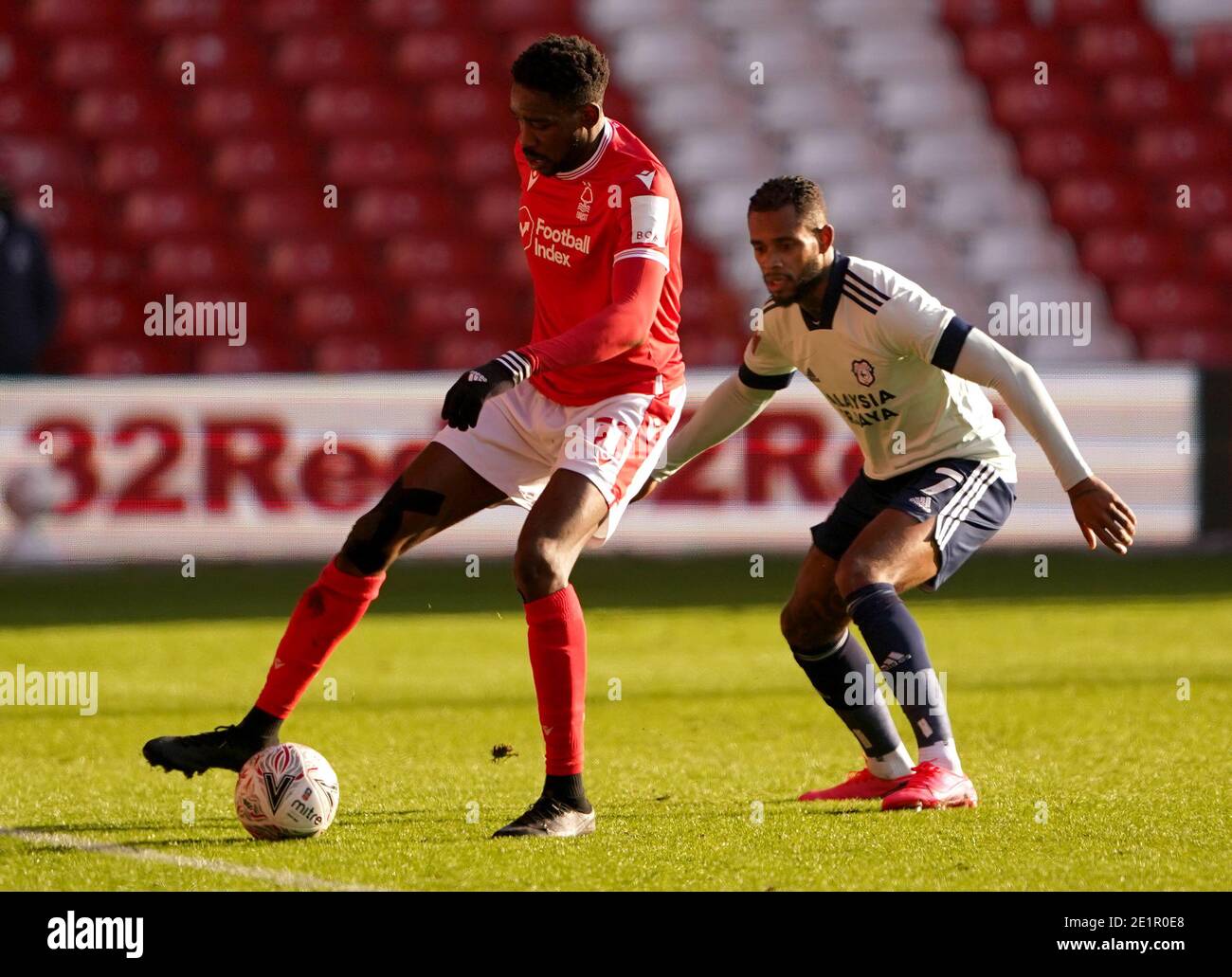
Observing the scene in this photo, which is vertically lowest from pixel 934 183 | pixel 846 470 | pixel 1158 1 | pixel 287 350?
pixel 846 470

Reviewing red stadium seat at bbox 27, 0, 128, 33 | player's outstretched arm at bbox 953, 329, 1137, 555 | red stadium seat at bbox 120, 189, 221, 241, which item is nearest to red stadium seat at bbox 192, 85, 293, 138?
red stadium seat at bbox 120, 189, 221, 241

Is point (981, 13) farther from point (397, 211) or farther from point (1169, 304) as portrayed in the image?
point (397, 211)

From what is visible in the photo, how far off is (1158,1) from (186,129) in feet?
25.6

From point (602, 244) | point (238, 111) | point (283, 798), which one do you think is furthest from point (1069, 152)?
point (283, 798)

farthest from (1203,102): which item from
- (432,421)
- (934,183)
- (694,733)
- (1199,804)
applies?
(1199,804)

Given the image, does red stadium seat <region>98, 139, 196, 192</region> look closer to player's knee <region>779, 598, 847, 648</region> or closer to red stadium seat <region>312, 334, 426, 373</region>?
red stadium seat <region>312, 334, 426, 373</region>

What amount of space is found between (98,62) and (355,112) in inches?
84.7

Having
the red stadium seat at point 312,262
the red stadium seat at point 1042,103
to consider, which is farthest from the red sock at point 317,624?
the red stadium seat at point 1042,103

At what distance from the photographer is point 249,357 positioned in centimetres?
1476

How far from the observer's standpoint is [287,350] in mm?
15047

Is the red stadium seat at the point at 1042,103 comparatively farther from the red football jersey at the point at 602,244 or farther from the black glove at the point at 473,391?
the black glove at the point at 473,391

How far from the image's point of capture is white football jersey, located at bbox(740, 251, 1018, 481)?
16.4 feet

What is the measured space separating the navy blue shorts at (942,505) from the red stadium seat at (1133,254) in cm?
978
